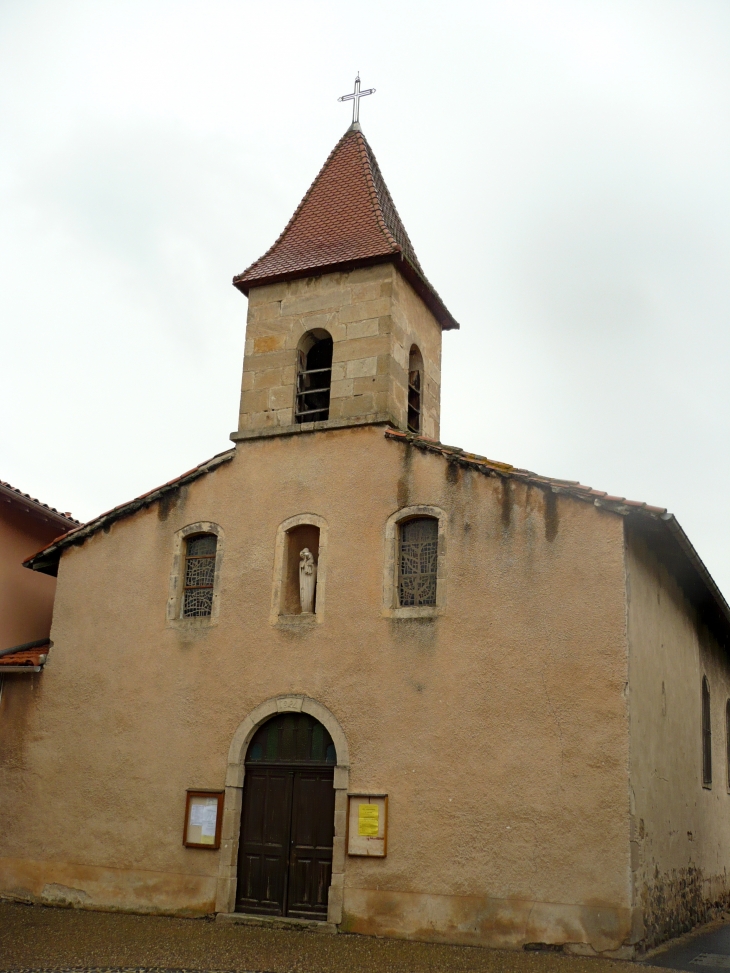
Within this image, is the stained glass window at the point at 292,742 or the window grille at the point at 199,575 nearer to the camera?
the stained glass window at the point at 292,742

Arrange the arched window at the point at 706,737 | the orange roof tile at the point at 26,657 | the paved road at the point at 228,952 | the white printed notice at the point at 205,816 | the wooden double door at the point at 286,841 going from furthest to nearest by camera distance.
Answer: the arched window at the point at 706,737, the orange roof tile at the point at 26,657, the white printed notice at the point at 205,816, the wooden double door at the point at 286,841, the paved road at the point at 228,952

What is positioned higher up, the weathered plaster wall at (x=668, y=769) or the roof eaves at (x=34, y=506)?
the roof eaves at (x=34, y=506)

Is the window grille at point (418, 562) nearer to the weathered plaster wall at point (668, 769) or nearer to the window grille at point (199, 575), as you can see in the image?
the weathered plaster wall at point (668, 769)

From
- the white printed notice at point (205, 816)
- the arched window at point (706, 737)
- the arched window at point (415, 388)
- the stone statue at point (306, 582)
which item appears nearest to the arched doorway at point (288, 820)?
the white printed notice at point (205, 816)

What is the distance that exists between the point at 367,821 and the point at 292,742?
152cm

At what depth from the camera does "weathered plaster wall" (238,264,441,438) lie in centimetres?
1420

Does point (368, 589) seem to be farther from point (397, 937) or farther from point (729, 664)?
point (729, 664)

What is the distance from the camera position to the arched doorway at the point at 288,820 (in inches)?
489

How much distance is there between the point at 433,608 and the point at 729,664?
31.4 ft

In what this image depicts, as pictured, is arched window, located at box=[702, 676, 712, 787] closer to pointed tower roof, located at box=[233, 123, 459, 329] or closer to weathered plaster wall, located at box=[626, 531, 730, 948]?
weathered plaster wall, located at box=[626, 531, 730, 948]

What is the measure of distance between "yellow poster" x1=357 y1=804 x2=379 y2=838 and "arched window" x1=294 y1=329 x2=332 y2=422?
541 centimetres

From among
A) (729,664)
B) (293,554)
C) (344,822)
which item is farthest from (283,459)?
(729,664)

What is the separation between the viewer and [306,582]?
530 inches

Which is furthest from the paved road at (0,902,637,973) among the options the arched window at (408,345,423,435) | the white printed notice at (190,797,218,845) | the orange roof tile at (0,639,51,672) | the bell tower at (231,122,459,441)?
the arched window at (408,345,423,435)
